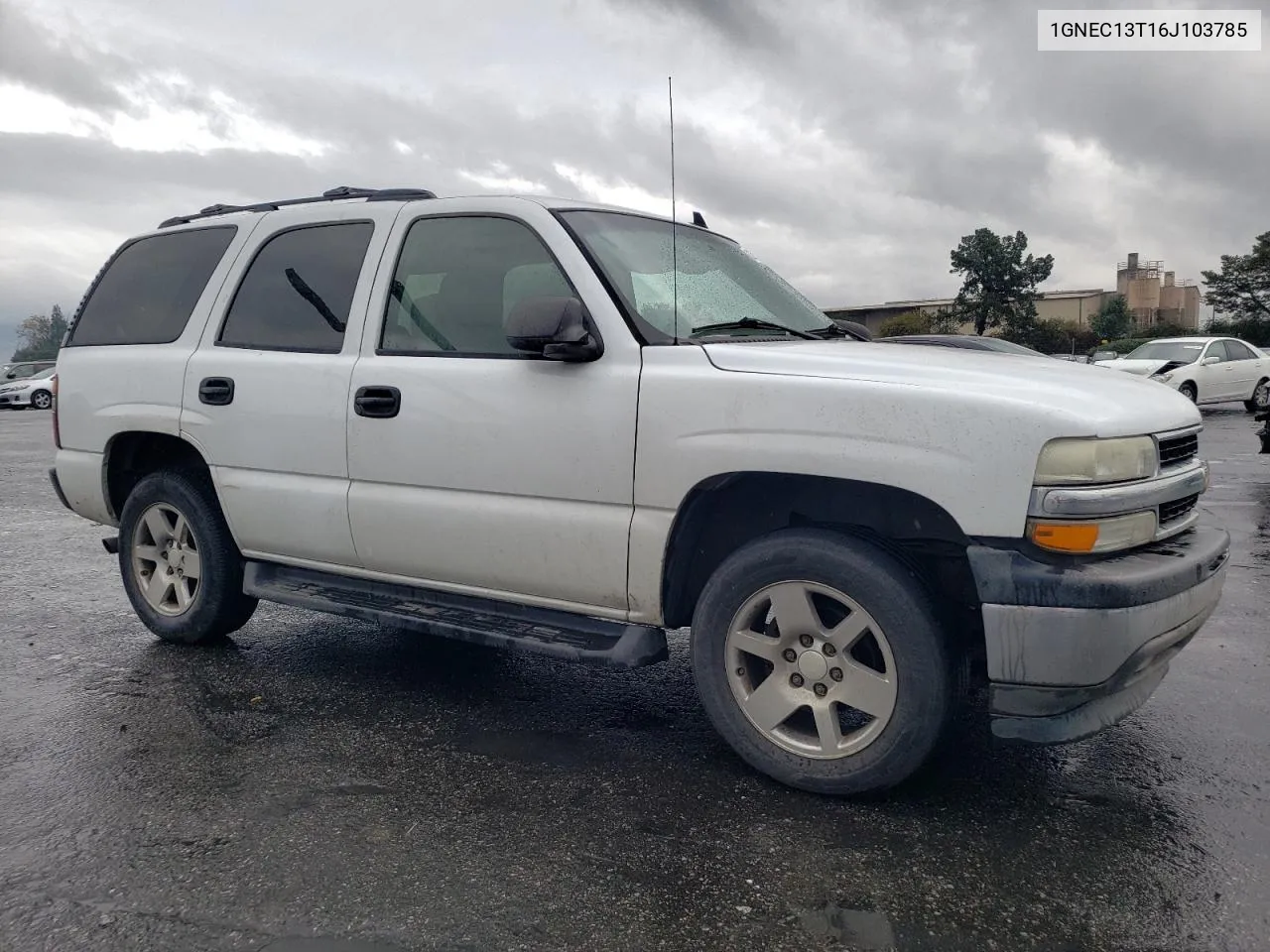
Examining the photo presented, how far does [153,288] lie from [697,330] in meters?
2.88

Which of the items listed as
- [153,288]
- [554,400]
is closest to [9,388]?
[153,288]

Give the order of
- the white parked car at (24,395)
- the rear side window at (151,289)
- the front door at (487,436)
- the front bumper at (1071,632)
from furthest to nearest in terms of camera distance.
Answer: the white parked car at (24,395)
the rear side window at (151,289)
the front door at (487,436)
the front bumper at (1071,632)

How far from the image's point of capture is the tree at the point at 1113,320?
77.8m

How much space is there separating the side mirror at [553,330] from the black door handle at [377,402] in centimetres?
69

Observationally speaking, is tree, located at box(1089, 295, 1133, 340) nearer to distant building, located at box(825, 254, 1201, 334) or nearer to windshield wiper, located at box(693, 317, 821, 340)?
distant building, located at box(825, 254, 1201, 334)

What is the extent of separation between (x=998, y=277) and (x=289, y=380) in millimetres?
66106

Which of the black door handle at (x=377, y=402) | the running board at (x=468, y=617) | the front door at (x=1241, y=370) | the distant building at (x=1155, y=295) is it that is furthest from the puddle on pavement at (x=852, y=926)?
the distant building at (x=1155, y=295)

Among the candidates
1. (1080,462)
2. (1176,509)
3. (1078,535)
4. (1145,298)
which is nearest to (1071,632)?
(1078,535)

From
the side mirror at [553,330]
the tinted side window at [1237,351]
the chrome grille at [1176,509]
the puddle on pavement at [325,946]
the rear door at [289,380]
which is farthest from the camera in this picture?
the tinted side window at [1237,351]

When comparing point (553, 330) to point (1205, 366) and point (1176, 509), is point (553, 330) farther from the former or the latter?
point (1205, 366)

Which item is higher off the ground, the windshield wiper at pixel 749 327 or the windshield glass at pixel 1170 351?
the windshield wiper at pixel 749 327

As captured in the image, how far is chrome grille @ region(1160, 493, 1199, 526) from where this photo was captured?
317 cm

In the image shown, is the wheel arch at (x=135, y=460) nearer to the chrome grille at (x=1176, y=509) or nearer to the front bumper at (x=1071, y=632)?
the front bumper at (x=1071, y=632)

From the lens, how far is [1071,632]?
2.84 m
